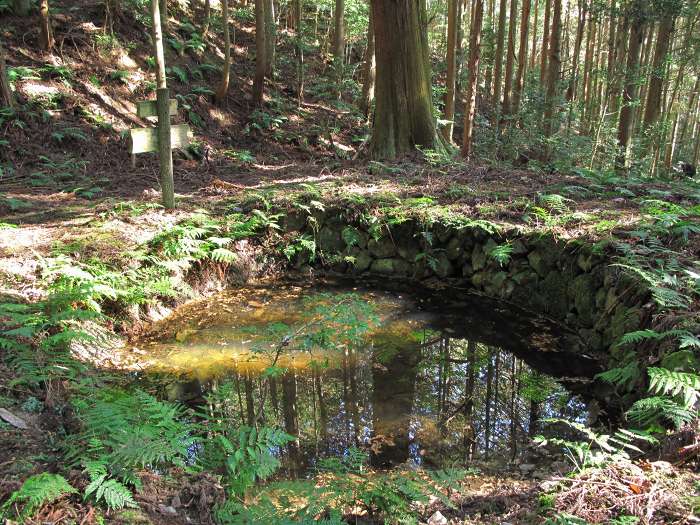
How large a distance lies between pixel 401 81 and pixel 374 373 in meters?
7.81

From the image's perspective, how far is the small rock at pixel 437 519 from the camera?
311 cm

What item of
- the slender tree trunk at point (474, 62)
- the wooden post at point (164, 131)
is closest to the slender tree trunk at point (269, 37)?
the slender tree trunk at point (474, 62)

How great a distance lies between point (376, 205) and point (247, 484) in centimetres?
618

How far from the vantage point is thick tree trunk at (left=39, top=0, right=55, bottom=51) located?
39.2 ft

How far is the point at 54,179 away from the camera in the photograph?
31.9ft

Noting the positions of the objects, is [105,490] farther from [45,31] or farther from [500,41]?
[500,41]

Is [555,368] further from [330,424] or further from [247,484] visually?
[247,484]

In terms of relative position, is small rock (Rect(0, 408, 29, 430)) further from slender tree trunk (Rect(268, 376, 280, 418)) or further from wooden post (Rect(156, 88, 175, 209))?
wooden post (Rect(156, 88, 175, 209))

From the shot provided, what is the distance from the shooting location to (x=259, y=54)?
1441 cm

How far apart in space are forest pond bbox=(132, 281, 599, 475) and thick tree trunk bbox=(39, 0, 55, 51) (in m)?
9.54

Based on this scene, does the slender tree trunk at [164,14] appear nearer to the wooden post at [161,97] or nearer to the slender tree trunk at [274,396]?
the wooden post at [161,97]

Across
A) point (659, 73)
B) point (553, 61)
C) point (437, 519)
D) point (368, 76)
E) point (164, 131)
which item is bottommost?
point (437, 519)

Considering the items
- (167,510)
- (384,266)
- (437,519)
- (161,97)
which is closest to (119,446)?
(167,510)

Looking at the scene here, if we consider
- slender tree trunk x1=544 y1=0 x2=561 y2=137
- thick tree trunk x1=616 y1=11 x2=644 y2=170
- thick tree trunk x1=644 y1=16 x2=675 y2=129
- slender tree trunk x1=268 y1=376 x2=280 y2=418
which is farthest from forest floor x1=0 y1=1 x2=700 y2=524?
→ slender tree trunk x1=544 y1=0 x2=561 y2=137
